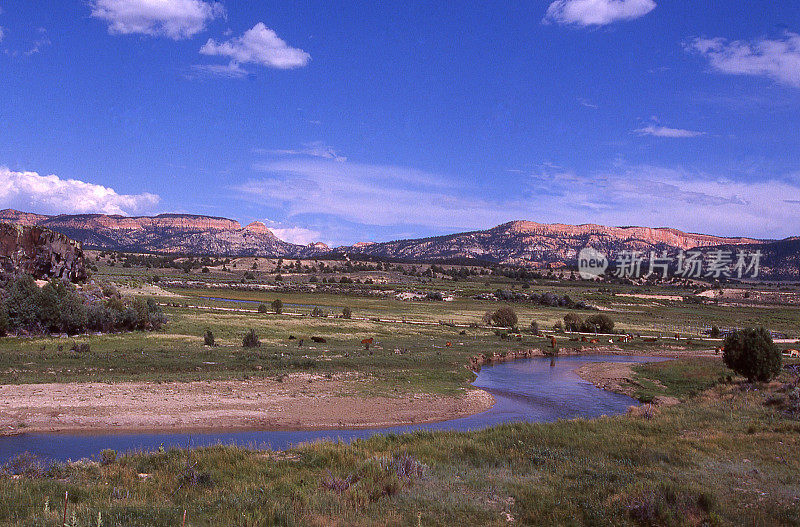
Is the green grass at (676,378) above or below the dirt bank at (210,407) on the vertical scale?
below

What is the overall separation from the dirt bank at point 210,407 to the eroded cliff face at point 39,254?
21069 millimetres

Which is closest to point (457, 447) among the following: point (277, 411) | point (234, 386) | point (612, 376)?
point (277, 411)

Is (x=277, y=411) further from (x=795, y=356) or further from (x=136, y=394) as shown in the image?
(x=795, y=356)

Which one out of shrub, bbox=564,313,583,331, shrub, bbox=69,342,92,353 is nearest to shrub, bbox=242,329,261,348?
shrub, bbox=69,342,92,353

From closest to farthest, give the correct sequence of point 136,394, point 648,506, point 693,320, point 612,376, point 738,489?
point 648,506 < point 738,489 < point 136,394 < point 612,376 < point 693,320

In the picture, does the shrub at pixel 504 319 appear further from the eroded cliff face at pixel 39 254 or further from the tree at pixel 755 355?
the eroded cliff face at pixel 39 254

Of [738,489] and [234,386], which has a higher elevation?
[738,489]

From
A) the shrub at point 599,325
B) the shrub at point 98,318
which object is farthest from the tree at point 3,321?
the shrub at point 599,325

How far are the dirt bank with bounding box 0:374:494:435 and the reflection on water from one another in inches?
26.7

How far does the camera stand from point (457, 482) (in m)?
10.1

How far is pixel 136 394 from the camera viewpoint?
20672 millimetres

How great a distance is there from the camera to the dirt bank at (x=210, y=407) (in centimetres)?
1792

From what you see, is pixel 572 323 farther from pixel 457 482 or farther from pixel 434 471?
pixel 457 482

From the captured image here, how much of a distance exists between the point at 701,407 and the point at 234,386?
18790mm
